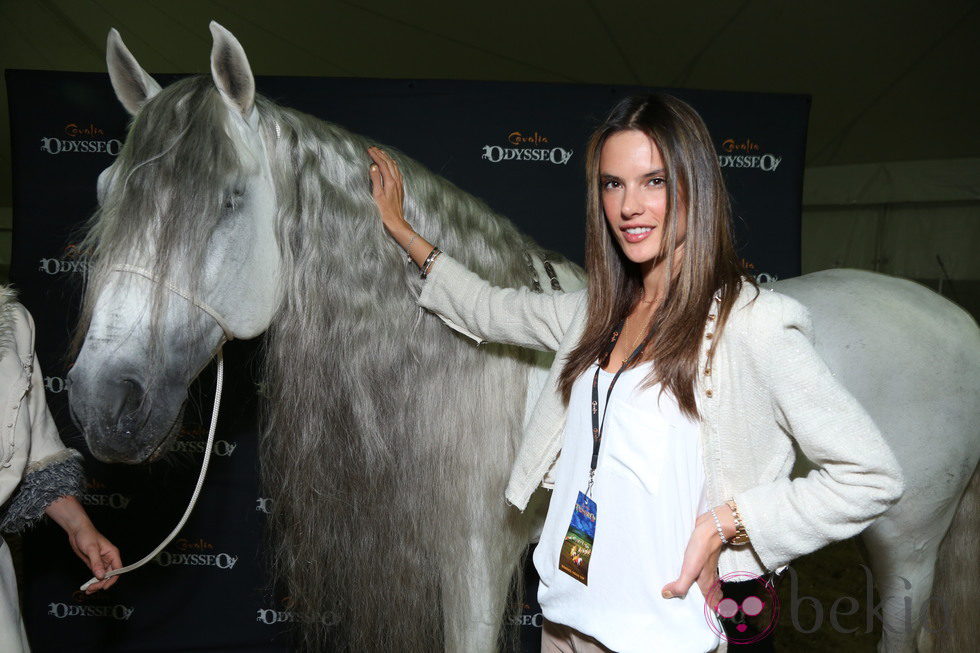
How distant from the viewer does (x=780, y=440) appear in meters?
0.92

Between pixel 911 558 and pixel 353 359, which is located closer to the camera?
pixel 353 359

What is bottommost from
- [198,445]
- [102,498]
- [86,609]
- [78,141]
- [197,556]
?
[86,609]

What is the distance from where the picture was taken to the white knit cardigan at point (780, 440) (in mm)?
836

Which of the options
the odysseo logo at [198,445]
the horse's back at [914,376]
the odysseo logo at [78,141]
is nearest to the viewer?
the horse's back at [914,376]

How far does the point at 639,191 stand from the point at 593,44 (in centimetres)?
279

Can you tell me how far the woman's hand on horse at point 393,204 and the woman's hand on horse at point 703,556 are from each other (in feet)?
2.61

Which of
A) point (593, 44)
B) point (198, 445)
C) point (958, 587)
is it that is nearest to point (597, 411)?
point (958, 587)

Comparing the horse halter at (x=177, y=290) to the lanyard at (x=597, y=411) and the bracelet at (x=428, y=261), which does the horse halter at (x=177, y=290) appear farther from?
the lanyard at (x=597, y=411)

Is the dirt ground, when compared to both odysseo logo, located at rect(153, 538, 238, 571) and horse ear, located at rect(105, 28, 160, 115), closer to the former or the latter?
odysseo logo, located at rect(153, 538, 238, 571)

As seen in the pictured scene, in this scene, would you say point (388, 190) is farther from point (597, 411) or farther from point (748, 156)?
point (748, 156)

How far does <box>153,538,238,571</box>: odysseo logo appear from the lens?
235 cm

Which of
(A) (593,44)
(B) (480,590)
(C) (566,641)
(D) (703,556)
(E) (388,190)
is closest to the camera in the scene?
(D) (703,556)

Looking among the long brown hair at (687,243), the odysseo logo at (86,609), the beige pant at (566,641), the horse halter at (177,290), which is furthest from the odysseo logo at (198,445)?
the long brown hair at (687,243)

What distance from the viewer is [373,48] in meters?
3.25
